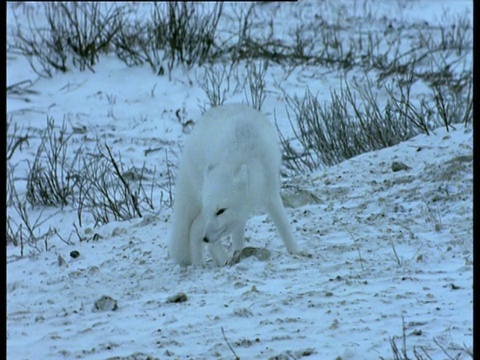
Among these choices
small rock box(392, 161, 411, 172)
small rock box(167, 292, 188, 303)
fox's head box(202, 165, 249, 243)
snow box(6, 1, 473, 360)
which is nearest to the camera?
snow box(6, 1, 473, 360)

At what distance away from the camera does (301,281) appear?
4.37 metres

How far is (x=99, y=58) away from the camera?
1125 centimetres

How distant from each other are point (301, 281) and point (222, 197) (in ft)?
2.03

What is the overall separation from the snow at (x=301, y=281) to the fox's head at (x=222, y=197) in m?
0.22

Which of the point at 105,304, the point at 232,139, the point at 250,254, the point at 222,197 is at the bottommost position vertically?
the point at 105,304

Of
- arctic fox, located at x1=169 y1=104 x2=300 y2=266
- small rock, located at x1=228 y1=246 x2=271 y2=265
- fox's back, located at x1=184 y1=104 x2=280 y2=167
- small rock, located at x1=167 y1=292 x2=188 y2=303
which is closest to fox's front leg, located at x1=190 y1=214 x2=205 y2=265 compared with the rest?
arctic fox, located at x1=169 y1=104 x2=300 y2=266

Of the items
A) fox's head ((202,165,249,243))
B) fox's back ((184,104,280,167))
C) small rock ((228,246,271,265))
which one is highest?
fox's back ((184,104,280,167))

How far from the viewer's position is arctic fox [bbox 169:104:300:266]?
4664 mm

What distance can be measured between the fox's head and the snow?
221 mm

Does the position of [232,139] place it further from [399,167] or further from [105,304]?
[399,167]

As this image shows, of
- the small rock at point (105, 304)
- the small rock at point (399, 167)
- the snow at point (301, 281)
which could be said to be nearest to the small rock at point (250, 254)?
the snow at point (301, 281)

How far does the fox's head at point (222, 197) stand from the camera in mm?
4641

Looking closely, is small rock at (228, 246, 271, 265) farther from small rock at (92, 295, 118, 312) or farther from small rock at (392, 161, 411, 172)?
small rock at (392, 161, 411, 172)

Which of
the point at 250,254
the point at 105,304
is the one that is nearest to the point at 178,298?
the point at 105,304
